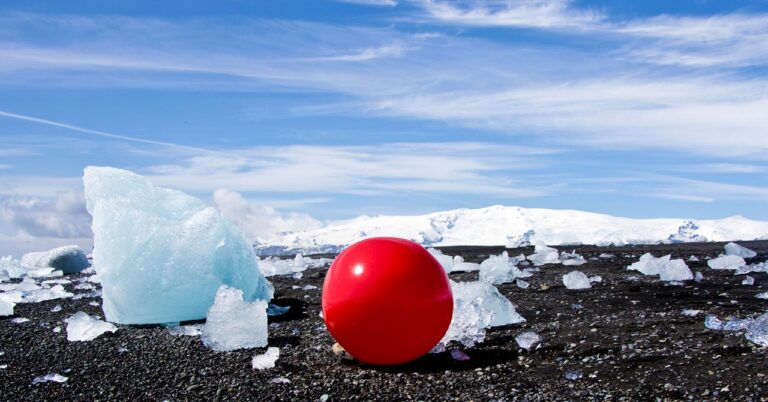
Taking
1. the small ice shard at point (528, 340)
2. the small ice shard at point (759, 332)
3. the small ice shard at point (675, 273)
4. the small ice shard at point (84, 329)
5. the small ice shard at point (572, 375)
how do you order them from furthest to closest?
1. the small ice shard at point (675, 273)
2. the small ice shard at point (84, 329)
3. the small ice shard at point (528, 340)
4. the small ice shard at point (759, 332)
5. the small ice shard at point (572, 375)

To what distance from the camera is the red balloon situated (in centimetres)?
521

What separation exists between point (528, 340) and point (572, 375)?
0.91m

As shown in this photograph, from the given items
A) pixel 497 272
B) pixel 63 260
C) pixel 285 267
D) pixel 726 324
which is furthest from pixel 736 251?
pixel 63 260

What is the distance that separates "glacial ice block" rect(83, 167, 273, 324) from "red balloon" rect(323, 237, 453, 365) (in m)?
2.87

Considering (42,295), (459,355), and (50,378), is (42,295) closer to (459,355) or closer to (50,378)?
(50,378)

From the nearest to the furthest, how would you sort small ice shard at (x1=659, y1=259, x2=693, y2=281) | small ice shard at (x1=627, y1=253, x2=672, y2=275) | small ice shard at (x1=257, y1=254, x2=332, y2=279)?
small ice shard at (x1=659, y1=259, x2=693, y2=281), small ice shard at (x1=627, y1=253, x2=672, y2=275), small ice shard at (x1=257, y1=254, x2=332, y2=279)

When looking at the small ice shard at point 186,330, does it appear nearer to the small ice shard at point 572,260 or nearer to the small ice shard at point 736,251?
the small ice shard at point 572,260

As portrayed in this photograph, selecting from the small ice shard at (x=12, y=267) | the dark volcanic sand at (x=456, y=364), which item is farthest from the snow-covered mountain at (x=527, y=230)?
the dark volcanic sand at (x=456, y=364)

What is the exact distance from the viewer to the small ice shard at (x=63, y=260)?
55.6ft

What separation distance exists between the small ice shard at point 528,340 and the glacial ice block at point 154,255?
3559 mm

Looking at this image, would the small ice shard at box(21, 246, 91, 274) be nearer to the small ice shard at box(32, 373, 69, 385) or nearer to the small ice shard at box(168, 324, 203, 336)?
the small ice shard at box(168, 324, 203, 336)

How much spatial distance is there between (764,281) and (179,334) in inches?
310

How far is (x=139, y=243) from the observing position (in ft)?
25.6

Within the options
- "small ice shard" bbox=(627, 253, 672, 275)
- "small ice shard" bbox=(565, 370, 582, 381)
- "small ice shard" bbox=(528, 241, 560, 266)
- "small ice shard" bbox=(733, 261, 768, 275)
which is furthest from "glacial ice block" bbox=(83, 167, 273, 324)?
"small ice shard" bbox=(733, 261, 768, 275)
